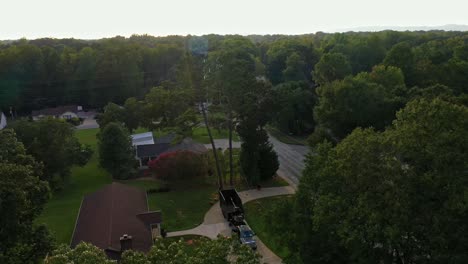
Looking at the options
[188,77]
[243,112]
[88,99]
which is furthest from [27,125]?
[88,99]

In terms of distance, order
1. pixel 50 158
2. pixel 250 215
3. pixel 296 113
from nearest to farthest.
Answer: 1. pixel 250 215
2. pixel 50 158
3. pixel 296 113

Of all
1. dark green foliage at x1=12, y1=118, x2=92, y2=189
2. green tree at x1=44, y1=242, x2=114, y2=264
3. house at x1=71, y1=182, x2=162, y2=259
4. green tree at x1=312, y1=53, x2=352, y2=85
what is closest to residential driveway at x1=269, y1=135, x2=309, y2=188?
green tree at x1=312, y1=53, x2=352, y2=85

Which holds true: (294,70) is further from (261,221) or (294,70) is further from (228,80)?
(261,221)

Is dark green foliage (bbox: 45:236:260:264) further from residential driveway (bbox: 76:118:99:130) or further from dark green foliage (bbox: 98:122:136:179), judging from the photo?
residential driveway (bbox: 76:118:99:130)

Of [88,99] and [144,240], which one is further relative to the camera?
[88,99]

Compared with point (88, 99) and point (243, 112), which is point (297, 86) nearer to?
point (243, 112)

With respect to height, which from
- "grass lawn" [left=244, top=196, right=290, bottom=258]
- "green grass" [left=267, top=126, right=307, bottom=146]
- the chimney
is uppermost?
the chimney

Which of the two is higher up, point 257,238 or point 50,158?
point 50,158
